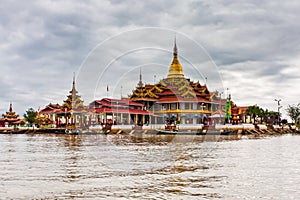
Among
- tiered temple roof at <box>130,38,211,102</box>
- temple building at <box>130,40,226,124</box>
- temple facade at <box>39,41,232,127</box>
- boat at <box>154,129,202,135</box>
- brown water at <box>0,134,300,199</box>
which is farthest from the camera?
tiered temple roof at <box>130,38,211,102</box>

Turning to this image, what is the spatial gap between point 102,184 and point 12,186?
2.45 meters

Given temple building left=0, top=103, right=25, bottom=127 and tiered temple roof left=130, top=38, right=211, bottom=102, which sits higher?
tiered temple roof left=130, top=38, right=211, bottom=102

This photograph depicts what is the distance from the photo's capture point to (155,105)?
2480 inches

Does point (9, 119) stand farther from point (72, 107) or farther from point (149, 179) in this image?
point (149, 179)

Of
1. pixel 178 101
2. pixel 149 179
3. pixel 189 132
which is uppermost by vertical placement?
pixel 178 101

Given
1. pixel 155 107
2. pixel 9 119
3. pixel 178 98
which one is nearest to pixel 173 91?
Result: pixel 178 98

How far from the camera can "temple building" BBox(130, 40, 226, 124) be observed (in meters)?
60.1

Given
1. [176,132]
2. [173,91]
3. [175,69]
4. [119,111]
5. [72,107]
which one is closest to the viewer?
[176,132]

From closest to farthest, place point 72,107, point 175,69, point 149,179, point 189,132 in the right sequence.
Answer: point 149,179
point 189,132
point 72,107
point 175,69

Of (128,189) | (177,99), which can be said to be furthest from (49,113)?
(128,189)

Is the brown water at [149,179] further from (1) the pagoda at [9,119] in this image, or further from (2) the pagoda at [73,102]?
(1) the pagoda at [9,119]

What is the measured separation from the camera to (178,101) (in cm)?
5975

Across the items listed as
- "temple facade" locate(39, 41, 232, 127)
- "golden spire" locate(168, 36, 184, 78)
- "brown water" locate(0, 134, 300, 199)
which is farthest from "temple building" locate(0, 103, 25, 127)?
"brown water" locate(0, 134, 300, 199)

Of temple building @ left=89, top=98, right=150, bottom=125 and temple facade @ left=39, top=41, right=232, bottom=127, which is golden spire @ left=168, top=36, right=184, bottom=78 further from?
temple building @ left=89, top=98, right=150, bottom=125
